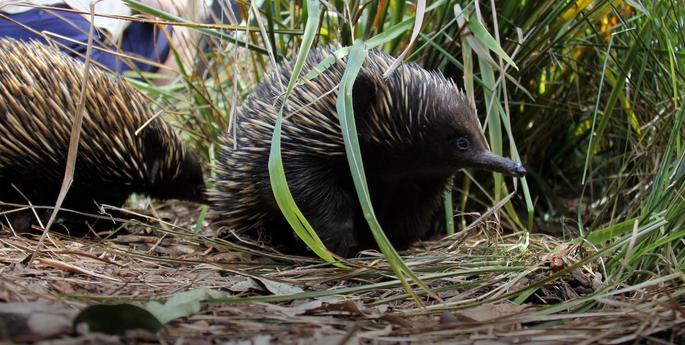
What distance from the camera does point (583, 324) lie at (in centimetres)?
147

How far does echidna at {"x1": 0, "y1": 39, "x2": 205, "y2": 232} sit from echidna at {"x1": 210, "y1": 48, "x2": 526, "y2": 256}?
52cm

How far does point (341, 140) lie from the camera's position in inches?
90.2

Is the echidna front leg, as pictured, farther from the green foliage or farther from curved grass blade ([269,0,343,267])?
curved grass blade ([269,0,343,267])

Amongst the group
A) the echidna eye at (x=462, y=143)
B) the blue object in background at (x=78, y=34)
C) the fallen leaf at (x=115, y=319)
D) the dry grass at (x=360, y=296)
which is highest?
the blue object in background at (x=78, y=34)

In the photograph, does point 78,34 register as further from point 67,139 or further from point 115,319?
point 115,319

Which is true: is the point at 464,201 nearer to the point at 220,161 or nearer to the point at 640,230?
the point at 220,161

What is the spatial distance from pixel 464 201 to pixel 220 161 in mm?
944

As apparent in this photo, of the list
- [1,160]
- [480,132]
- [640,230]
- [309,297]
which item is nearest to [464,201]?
[480,132]

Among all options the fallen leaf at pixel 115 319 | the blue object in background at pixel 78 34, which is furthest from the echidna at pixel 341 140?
the blue object in background at pixel 78 34

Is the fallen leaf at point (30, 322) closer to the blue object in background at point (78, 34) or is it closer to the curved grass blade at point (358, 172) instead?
the curved grass blade at point (358, 172)

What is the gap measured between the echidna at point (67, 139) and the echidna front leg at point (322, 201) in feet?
2.14

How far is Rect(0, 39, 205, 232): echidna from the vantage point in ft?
8.88

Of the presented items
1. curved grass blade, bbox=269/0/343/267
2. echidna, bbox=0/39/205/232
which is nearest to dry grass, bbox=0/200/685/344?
curved grass blade, bbox=269/0/343/267

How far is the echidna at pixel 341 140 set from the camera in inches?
87.9
